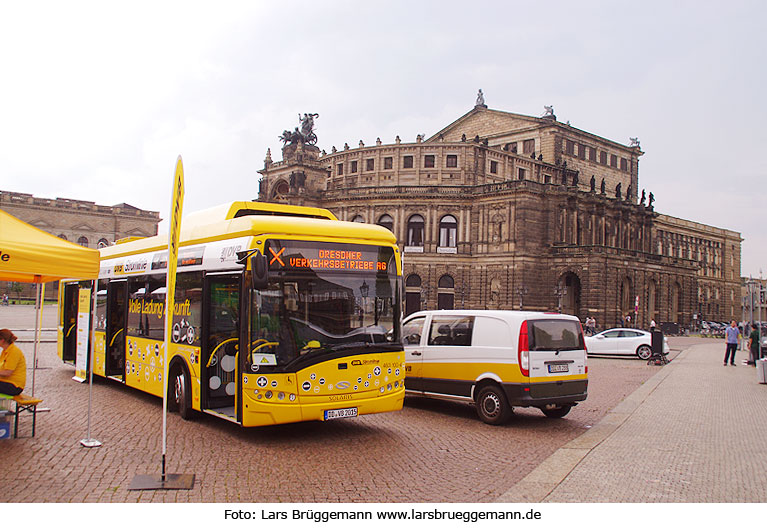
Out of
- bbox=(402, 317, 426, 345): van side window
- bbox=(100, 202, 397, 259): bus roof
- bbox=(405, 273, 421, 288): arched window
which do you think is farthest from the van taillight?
bbox=(405, 273, 421, 288): arched window

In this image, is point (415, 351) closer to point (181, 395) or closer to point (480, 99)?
point (181, 395)

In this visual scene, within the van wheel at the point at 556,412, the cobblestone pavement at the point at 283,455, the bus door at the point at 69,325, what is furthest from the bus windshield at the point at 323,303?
the bus door at the point at 69,325

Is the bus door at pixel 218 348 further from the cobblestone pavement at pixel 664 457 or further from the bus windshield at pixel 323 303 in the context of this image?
the cobblestone pavement at pixel 664 457

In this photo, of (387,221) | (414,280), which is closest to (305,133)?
(387,221)

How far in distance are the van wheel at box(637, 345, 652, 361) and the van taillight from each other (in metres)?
20.0

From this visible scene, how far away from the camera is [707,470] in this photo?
7949 millimetres

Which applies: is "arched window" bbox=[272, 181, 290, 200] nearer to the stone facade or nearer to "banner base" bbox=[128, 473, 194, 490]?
the stone facade

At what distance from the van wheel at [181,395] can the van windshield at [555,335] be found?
17.9 feet

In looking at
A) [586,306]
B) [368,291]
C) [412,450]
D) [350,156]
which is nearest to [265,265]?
[368,291]

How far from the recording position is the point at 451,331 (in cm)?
1197

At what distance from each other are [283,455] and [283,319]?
171 cm

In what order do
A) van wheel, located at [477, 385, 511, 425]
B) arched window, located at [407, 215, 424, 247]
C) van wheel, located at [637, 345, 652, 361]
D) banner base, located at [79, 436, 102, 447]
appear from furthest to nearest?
arched window, located at [407, 215, 424, 247]
van wheel, located at [637, 345, 652, 361]
van wheel, located at [477, 385, 511, 425]
banner base, located at [79, 436, 102, 447]

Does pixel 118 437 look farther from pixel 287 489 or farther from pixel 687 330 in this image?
pixel 687 330

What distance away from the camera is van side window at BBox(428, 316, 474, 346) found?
1169cm
